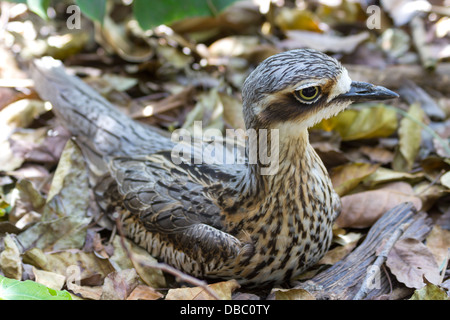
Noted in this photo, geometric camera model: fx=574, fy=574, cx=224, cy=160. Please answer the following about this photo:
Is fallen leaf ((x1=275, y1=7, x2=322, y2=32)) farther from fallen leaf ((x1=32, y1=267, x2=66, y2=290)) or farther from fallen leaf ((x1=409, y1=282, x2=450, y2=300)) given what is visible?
fallen leaf ((x1=32, y1=267, x2=66, y2=290))

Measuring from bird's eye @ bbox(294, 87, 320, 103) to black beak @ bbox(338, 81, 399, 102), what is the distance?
0.15 meters

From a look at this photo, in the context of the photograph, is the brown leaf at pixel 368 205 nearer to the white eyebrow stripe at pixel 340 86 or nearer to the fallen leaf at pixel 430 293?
the fallen leaf at pixel 430 293

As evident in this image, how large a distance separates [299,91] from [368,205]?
3.96 feet

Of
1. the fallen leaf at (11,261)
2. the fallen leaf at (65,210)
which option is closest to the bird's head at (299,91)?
the fallen leaf at (65,210)

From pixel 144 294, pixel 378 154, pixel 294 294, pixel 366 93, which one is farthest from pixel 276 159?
pixel 378 154

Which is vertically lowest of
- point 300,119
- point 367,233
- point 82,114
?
point 367,233

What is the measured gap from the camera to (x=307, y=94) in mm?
2686

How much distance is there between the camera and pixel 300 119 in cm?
276

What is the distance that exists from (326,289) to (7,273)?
1.77 metres

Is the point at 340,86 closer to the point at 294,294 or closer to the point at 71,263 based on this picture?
the point at 294,294

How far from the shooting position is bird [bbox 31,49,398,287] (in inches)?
107

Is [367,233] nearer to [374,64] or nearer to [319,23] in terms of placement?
[374,64]
